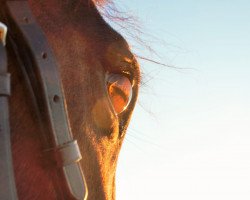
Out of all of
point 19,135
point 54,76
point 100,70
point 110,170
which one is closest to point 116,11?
point 100,70

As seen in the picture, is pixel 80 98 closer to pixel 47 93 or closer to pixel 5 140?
pixel 47 93

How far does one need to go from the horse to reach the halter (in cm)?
1

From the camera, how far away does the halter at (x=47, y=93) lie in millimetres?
1203

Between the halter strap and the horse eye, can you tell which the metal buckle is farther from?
the horse eye

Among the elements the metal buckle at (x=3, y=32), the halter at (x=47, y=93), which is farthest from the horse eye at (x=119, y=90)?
the metal buckle at (x=3, y=32)

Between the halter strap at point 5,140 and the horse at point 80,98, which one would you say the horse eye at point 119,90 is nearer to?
the horse at point 80,98

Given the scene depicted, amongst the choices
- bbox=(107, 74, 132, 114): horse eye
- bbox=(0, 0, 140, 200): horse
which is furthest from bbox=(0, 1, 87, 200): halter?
bbox=(107, 74, 132, 114): horse eye

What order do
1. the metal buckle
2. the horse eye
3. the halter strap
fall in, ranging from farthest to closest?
1. the horse eye
2. the metal buckle
3. the halter strap

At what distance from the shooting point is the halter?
3.95 feet

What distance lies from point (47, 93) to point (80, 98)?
0.19 meters

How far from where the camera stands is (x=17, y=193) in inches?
44.5

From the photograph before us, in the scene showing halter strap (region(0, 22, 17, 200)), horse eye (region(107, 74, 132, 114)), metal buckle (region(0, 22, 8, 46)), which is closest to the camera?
halter strap (region(0, 22, 17, 200))

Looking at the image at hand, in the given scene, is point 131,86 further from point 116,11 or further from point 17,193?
point 17,193

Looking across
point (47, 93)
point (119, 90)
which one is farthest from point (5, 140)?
point (119, 90)
